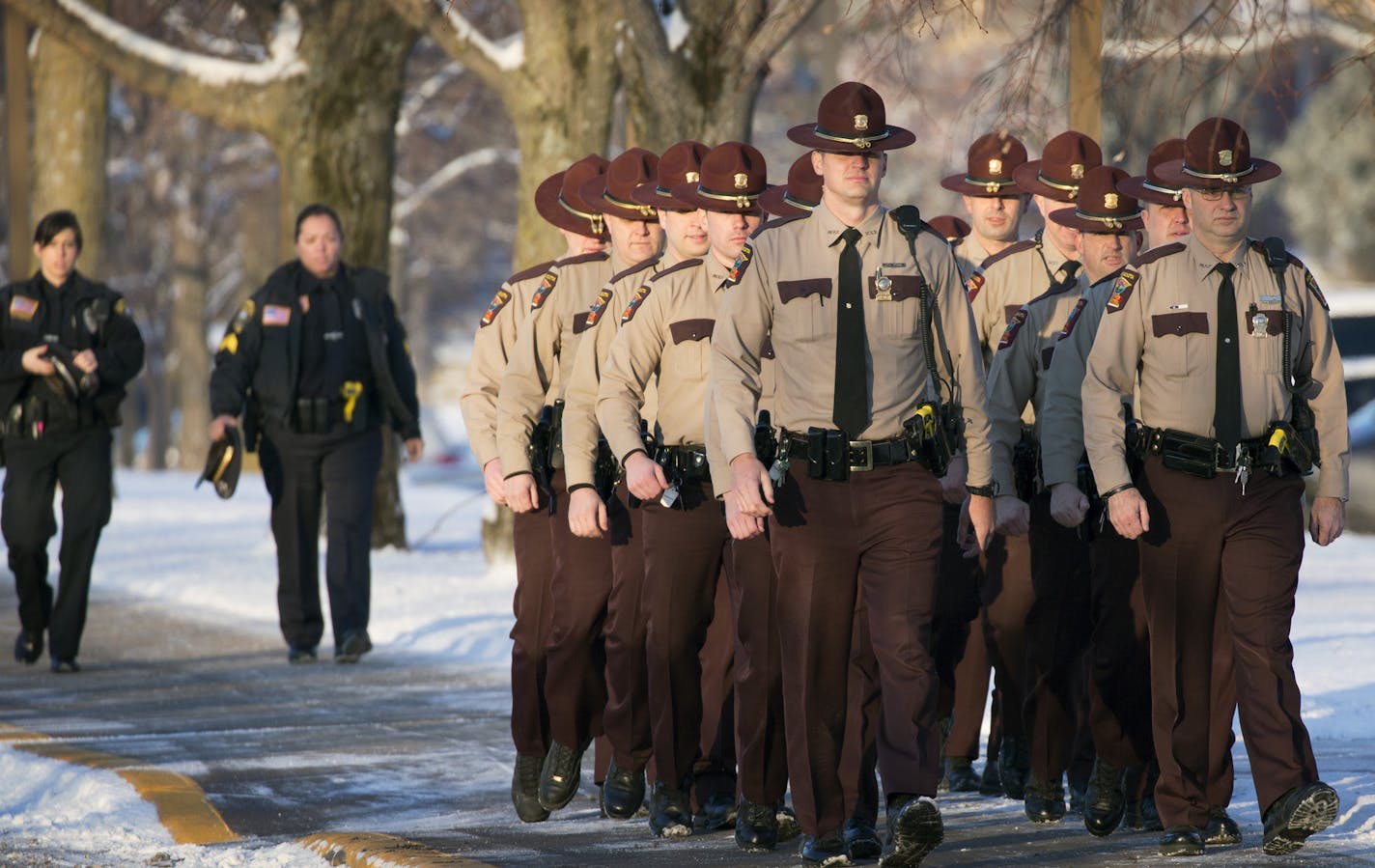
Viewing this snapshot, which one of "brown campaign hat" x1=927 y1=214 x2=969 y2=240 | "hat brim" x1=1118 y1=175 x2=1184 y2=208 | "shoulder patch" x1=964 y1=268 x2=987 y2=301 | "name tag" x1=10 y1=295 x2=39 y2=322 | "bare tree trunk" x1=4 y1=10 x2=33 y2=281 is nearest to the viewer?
"hat brim" x1=1118 y1=175 x2=1184 y2=208

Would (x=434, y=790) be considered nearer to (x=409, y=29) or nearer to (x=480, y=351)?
(x=480, y=351)

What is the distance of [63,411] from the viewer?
11133 mm

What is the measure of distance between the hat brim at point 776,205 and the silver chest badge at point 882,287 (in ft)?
2.45

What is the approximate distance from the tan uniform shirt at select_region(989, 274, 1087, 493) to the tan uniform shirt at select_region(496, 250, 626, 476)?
1.40 meters

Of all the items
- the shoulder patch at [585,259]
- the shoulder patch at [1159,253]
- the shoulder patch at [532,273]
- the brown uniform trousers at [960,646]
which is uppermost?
the shoulder patch at [585,259]

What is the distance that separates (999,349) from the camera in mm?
7602

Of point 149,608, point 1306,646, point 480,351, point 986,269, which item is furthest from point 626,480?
point 149,608

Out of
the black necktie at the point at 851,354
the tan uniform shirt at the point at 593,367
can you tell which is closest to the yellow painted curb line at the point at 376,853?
the tan uniform shirt at the point at 593,367

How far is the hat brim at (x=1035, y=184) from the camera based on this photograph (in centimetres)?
790

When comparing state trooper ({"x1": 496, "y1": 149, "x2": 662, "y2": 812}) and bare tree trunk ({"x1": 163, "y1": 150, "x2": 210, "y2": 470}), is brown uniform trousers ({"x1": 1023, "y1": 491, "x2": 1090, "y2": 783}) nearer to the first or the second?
state trooper ({"x1": 496, "y1": 149, "x2": 662, "y2": 812})

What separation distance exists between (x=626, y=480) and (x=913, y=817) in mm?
1586

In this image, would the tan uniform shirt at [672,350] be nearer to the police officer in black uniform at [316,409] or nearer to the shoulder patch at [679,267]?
the shoulder patch at [679,267]

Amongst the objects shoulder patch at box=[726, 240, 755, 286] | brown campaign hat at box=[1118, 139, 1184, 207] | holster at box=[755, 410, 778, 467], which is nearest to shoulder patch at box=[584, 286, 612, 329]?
shoulder patch at box=[726, 240, 755, 286]

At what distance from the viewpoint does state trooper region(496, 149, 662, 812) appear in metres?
7.51
